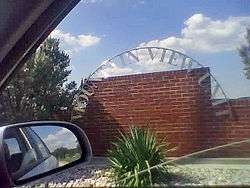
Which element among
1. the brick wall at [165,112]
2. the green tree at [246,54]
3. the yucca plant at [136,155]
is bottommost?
the yucca plant at [136,155]

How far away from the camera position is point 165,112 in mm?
6793

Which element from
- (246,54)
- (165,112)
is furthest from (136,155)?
(165,112)

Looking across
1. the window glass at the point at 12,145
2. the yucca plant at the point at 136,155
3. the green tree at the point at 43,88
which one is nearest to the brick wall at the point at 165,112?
the green tree at the point at 43,88

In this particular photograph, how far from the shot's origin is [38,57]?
23.9 feet

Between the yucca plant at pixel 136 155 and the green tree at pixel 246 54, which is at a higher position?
the green tree at pixel 246 54

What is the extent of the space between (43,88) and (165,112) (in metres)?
1.88

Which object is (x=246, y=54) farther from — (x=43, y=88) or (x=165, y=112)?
(x=43, y=88)

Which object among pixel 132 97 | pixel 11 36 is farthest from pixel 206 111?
pixel 11 36

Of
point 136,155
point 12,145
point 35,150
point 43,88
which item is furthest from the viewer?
point 43,88

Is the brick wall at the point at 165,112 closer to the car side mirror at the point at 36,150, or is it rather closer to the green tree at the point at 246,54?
the green tree at the point at 246,54

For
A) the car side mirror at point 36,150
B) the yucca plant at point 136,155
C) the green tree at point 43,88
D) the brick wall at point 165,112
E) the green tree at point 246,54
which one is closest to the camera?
the car side mirror at point 36,150

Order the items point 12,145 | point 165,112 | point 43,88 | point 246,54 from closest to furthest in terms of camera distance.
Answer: point 12,145 < point 246,54 < point 165,112 < point 43,88

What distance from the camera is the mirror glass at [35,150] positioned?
1400 millimetres

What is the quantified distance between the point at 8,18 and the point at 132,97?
198 inches
